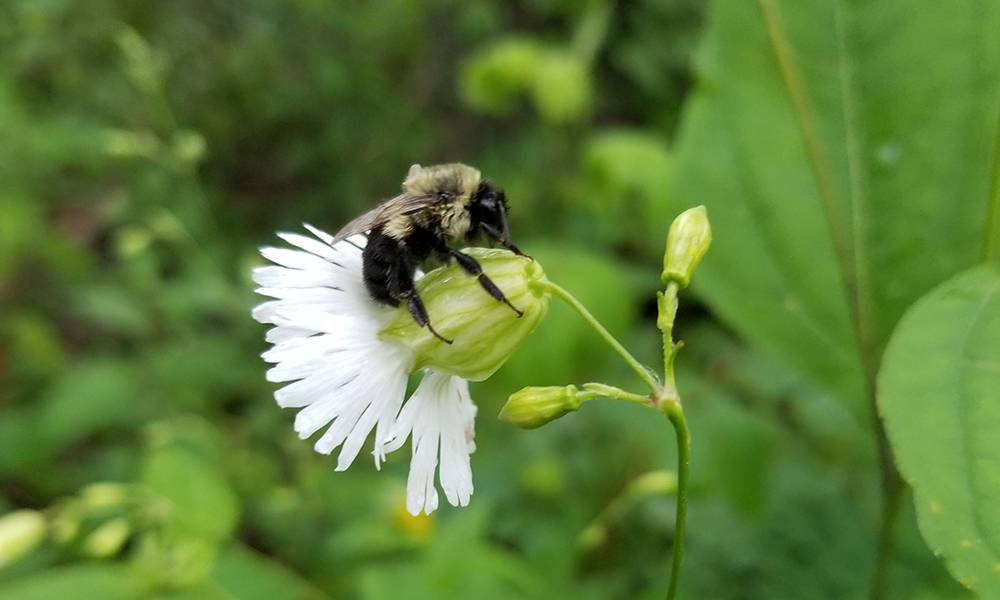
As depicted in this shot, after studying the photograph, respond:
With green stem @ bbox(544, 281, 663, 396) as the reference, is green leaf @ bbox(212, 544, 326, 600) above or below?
below

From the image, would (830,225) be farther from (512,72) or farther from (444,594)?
(512,72)

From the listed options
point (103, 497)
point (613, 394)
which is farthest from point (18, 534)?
point (613, 394)

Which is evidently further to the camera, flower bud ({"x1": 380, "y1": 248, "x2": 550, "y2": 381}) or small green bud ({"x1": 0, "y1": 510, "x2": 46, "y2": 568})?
small green bud ({"x1": 0, "y1": 510, "x2": 46, "y2": 568})

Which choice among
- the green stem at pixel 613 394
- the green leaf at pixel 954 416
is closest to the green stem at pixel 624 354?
the green stem at pixel 613 394

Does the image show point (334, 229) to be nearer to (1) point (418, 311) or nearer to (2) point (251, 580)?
(2) point (251, 580)

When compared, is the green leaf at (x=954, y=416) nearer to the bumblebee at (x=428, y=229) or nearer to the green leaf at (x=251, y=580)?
the bumblebee at (x=428, y=229)

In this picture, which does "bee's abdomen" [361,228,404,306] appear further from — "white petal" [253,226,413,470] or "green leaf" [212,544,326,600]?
"green leaf" [212,544,326,600]

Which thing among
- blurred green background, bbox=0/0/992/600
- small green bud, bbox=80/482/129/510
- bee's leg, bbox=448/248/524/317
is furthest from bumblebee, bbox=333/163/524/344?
small green bud, bbox=80/482/129/510
